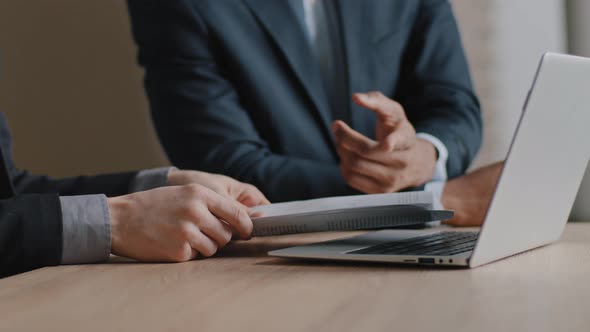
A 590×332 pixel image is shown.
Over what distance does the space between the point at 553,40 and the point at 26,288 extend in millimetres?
2373

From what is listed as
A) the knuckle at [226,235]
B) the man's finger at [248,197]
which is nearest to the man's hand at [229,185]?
the man's finger at [248,197]

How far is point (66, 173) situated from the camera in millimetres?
2557

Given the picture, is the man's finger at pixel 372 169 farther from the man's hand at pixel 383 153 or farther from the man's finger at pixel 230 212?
the man's finger at pixel 230 212

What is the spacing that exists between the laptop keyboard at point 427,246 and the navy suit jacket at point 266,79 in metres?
0.90

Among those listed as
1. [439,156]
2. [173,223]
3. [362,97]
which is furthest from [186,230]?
[439,156]

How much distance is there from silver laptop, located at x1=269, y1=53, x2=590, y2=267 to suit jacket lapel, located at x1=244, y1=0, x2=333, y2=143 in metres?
1.08

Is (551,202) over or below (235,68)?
over

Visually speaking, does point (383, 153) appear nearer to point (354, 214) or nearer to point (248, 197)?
point (248, 197)

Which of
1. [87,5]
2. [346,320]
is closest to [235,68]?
[87,5]

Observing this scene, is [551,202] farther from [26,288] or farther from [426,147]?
[426,147]

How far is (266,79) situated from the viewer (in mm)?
1952

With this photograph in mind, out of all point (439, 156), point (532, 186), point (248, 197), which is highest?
point (532, 186)

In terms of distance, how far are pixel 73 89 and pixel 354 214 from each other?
1923 millimetres

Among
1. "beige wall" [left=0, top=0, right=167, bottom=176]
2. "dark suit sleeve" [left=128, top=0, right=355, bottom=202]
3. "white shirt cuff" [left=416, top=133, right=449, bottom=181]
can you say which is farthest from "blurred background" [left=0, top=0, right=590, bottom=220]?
"white shirt cuff" [left=416, top=133, right=449, bottom=181]
